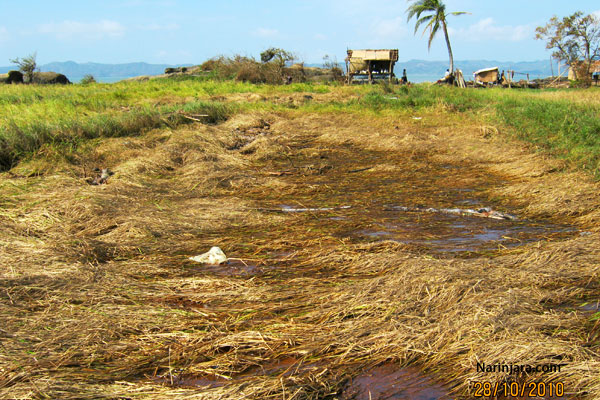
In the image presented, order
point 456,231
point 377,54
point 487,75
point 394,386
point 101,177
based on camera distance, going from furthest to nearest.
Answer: point 487,75 → point 377,54 → point 101,177 → point 456,231 → point 394,386

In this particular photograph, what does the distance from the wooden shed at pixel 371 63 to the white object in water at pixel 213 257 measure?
20.0 metres

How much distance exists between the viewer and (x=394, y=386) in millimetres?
2514

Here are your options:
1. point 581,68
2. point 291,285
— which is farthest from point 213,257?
point 581,68

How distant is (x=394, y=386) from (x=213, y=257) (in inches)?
84.1

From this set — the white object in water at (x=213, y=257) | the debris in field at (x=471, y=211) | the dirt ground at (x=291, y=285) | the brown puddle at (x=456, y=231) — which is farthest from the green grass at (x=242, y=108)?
the white object in water at (x=213, y=257)

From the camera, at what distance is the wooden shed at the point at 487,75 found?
1099 inches

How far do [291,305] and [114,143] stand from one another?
21.9 feet

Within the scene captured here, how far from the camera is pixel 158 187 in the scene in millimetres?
6625

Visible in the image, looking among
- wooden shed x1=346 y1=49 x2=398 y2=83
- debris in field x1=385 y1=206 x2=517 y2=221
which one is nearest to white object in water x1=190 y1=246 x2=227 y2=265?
debris in field x1=385 y1=206 x2=517 y2=221

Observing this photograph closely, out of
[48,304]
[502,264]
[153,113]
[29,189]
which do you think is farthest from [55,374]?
[153,113]

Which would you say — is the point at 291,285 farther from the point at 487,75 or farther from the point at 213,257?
the point at 487,75

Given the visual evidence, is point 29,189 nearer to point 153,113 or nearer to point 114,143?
point 114,143

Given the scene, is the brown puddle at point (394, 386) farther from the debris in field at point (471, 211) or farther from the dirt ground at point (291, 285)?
the debris in field at point (471, 211)

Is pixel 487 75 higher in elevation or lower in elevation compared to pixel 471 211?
higher
